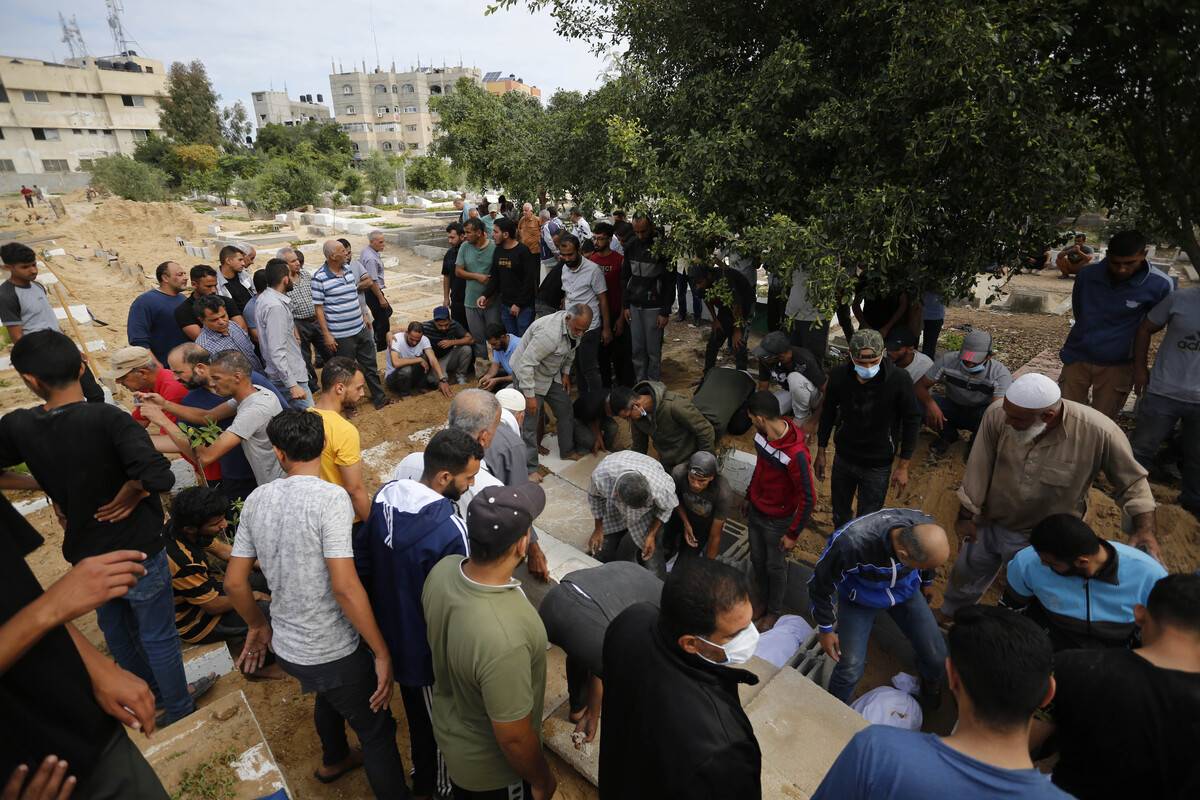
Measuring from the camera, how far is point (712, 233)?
197 inches

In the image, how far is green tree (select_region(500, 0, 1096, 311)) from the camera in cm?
388

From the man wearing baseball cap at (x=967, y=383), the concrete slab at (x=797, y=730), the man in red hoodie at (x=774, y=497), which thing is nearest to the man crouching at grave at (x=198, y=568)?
the concrete slab at (x=797, y=730)

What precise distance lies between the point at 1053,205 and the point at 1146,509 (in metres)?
2.12

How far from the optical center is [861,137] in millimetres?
4617

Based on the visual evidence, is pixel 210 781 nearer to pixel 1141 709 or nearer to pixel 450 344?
pixel 1141 709

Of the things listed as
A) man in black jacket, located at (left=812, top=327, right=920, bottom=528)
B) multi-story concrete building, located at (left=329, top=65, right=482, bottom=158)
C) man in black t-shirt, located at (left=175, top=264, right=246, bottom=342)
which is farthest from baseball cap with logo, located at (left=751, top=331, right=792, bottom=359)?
multi-story concrete building, located at (left=329, top=65, right=482, bottom=158)

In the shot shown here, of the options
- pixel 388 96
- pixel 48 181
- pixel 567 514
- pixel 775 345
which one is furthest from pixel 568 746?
pixel 388 96

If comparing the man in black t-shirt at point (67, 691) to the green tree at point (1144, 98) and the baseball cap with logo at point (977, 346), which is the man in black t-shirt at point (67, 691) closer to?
the green tree at point (1144, 98)

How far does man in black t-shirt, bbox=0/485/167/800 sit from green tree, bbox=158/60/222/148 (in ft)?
195

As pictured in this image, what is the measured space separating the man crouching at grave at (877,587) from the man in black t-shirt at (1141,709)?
0.78 metres

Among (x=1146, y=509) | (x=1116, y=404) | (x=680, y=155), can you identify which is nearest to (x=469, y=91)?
(x=680, y=155)

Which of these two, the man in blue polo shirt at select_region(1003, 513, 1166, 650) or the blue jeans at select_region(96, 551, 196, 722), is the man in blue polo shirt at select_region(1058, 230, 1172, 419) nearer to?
the man in blue polo shirt at select_region(1003, 513, 1166, 650)

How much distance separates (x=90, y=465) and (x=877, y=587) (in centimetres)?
386

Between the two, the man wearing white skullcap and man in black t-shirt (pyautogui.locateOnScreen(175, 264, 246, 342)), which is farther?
man in black t-shirt (pyautogui.locateOnScreen(175, 264, 246, 342))
